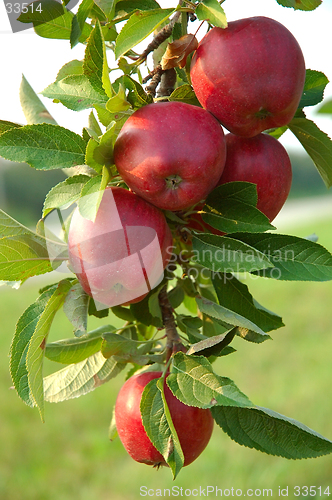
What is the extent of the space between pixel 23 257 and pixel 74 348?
0.66 feet


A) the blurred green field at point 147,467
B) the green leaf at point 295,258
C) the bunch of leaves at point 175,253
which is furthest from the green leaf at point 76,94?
the blurred green field at point 147,467

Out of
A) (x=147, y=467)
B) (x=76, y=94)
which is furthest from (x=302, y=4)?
(x=147, y=467)

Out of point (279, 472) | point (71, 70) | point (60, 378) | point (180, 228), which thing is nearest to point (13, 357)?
point (60, 378)

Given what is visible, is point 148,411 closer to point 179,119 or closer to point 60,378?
point 60,378

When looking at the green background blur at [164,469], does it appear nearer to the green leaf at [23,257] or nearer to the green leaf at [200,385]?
the green leaf at [23,257]

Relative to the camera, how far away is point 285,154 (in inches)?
28.1

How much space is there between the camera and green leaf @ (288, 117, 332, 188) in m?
0.72

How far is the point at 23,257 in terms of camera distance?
68 cm

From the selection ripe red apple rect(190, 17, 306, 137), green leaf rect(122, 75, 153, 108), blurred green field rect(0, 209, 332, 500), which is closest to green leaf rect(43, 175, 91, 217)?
green leaf rect(122, 75, 153, 108)

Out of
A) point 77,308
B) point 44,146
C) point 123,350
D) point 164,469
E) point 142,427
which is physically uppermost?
point 44,146

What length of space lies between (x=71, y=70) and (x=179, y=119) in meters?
0.29

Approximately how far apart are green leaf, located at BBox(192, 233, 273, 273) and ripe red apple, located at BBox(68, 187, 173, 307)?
0.19 feet

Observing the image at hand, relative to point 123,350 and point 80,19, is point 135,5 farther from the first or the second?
point 123,350

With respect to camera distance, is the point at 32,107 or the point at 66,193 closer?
the point at 66,193
